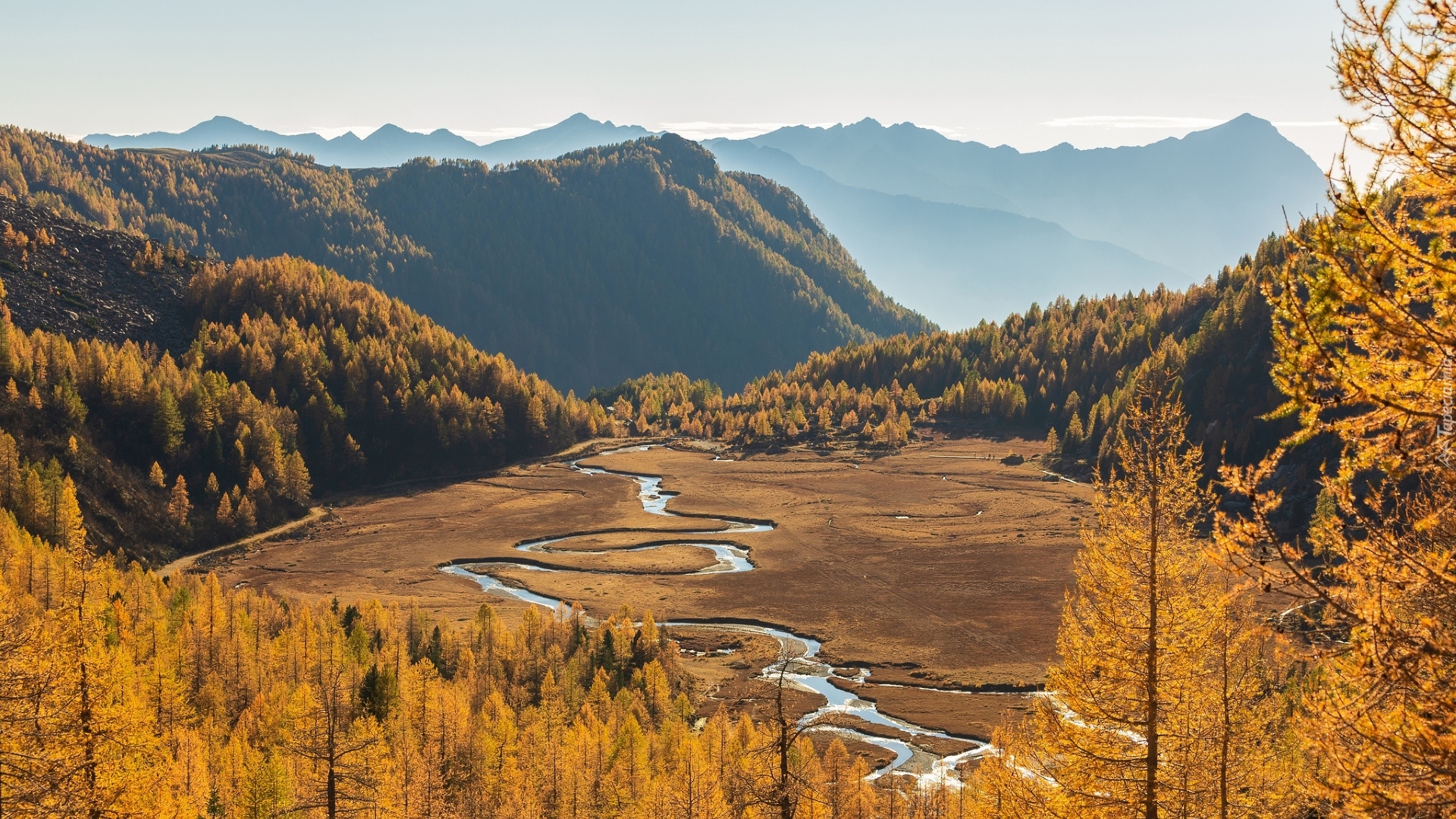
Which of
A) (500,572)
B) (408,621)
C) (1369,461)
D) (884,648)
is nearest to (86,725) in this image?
(1369,461)

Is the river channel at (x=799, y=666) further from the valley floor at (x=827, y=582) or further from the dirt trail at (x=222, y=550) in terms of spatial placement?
the dirt trail at (x=222, y=550)

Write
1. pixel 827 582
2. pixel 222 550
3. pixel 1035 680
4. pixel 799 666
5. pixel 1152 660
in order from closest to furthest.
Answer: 1. pixel 1152 660
2. pixel 1035 680
3. pixel 799 666
4. pixel 827 582
5. pixel 222 550

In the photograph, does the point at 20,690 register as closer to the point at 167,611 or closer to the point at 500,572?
the point at 167,611

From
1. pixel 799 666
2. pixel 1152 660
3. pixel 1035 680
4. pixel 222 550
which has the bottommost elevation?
pixel 799 666

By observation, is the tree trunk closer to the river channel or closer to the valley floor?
the river channel

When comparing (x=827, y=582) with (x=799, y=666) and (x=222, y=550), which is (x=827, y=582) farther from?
(x=222, y=550)

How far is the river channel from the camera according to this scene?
290 feet

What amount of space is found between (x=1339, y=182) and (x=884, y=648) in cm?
11441

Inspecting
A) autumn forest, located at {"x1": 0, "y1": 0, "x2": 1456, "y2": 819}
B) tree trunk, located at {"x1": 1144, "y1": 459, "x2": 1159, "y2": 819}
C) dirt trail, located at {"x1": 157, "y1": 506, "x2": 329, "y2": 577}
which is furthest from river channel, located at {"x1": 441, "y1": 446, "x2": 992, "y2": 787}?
dirt trail, located at {"x1": 157, "y1": 506, "x2": 329, "y2": 577}

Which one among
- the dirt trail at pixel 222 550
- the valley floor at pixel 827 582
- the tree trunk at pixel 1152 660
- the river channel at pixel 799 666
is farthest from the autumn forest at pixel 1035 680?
the dirt trail at pixel 222 550

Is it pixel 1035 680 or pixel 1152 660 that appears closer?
pixel 1152 660

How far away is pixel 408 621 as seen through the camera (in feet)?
396

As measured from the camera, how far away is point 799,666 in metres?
119

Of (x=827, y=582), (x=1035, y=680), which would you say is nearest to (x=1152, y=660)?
(x=1035, y=680)
